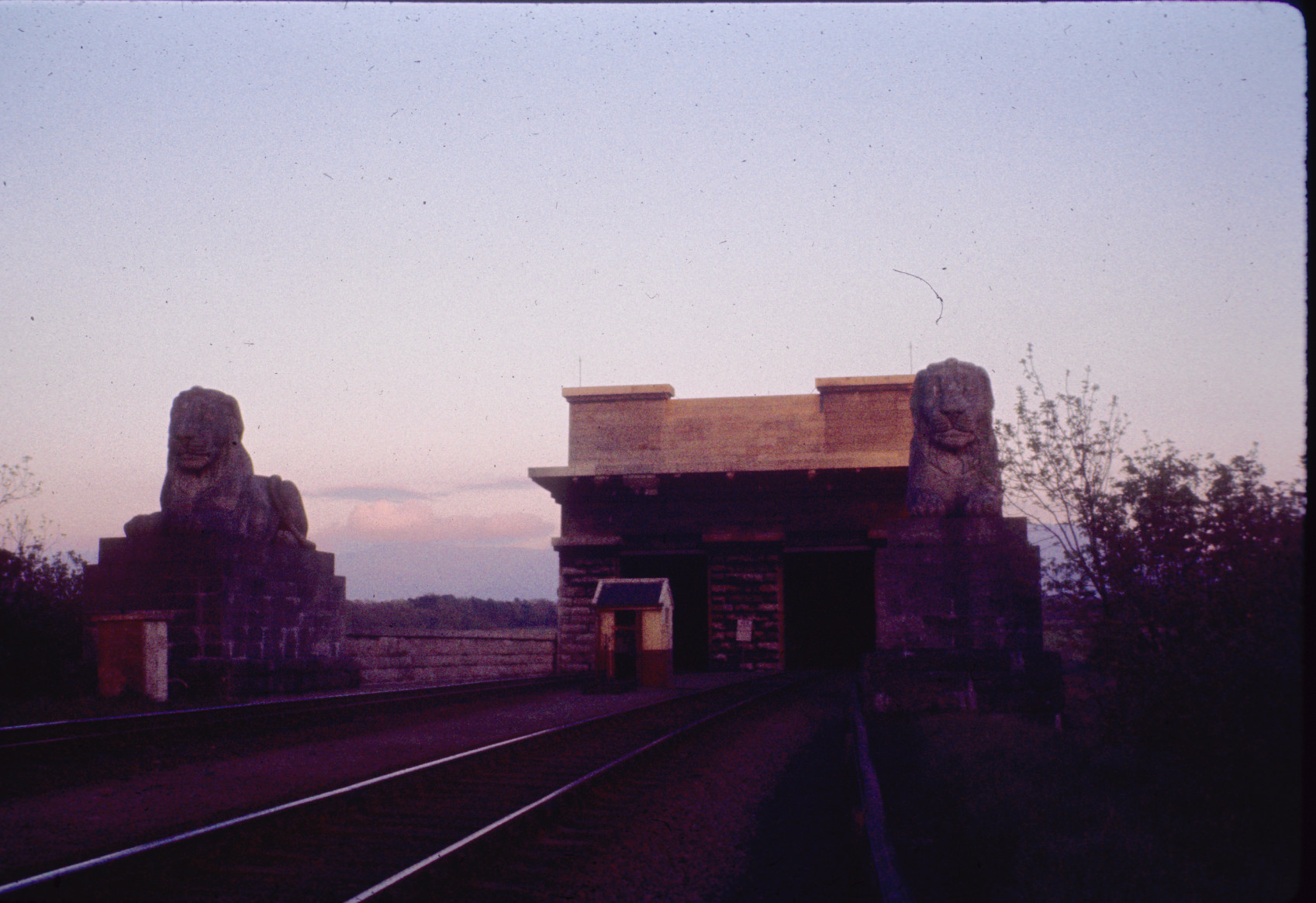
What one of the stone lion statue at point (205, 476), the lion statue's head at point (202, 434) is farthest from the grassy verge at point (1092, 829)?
the lion statue's head at point (202, 434)

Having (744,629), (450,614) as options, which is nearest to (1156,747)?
(744,629)

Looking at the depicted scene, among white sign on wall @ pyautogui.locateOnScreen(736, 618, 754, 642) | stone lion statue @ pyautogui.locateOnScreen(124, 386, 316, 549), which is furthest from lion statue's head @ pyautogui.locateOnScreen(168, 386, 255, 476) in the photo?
white sign on wall @ pyautogui.locateOnScreen(736, 618, 754, 642)

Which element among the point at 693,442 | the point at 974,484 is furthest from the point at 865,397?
the point at 974,484

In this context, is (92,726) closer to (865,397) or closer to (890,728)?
(890,728)

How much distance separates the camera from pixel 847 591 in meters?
35.2

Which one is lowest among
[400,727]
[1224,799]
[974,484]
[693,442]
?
[400,727]

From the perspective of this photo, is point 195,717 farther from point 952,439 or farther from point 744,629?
point 744,629

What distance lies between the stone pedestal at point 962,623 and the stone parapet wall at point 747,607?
14856mm

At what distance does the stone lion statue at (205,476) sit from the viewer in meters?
15.3

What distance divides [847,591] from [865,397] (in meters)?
7.86

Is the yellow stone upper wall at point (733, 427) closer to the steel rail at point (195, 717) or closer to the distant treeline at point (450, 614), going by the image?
the steel rail at point (195, 717)

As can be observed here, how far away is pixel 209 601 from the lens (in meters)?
14.8

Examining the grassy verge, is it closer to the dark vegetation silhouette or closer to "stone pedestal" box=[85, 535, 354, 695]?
the dark vegetation silhouette

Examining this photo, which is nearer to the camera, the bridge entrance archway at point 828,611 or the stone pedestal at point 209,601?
the stone pedestal at point 209,601
